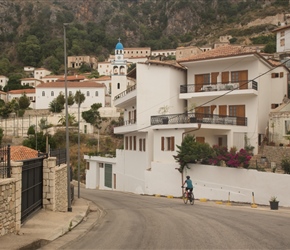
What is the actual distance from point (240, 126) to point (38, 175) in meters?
20.4

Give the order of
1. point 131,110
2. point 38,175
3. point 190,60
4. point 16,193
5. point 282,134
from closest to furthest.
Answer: point 16,193
point 38,175
point 282,134
point 190,60
point 131,110

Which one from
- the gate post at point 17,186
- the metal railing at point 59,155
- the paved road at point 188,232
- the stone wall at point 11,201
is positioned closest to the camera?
the paved road at point 188,232

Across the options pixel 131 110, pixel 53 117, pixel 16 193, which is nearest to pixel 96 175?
pixel 131 110

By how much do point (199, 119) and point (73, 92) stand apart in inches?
3215

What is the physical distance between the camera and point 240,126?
3466 cm

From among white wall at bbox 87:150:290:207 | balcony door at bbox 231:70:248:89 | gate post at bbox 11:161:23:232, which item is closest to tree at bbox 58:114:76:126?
white wall at bbox 87:150:290:207

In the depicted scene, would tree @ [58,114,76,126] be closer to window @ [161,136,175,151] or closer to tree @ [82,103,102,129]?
tree @ [82,103,102,129]

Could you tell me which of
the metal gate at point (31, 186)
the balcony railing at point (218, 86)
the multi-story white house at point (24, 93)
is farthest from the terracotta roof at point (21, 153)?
the multi-story white house at point (24, 93)

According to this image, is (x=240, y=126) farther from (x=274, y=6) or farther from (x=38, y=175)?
(x=274, y=6)

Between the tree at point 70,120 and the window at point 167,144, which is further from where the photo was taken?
the tree at point 70,120

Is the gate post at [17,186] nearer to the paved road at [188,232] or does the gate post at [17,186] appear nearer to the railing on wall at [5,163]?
the railing on wall at [5,163]

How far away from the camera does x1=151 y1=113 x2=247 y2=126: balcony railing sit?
3322 centimetres

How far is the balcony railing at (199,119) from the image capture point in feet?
109

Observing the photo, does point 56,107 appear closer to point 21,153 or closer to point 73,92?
point 73,92
